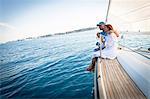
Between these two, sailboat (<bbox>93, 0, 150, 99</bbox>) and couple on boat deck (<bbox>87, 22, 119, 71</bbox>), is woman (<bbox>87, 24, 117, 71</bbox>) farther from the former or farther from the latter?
sailboat (<bbox>93, 0, 150, 99</bbox>)

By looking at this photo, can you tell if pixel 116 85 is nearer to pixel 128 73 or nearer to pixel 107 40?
pixel 128 73

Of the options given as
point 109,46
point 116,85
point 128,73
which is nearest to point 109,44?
point 109,46

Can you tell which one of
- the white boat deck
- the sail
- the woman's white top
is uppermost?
the sail

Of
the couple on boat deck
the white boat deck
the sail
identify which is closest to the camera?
the white boat deck

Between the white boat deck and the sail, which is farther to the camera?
the sail

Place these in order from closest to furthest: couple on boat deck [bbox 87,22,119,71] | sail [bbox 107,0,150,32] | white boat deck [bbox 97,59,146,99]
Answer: white boat deck [bbox 97,59,146,99] < sail [bbox 107,0,150,32] < couple on boat deck [bbox 87,22,119,71]

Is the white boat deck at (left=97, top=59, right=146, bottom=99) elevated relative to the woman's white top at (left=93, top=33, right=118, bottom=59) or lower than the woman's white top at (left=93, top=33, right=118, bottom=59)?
lower

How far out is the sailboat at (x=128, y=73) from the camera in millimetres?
2712

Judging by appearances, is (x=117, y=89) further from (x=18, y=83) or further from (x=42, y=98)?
(x=18, y=83)

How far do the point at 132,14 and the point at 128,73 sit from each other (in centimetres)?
160

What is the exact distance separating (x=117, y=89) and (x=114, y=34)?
2105mm

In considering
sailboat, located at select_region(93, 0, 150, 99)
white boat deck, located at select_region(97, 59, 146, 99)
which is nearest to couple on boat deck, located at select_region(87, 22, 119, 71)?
sailboat, located at select_region(93, 0, 150, 99)

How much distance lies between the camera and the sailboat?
8.90 feet

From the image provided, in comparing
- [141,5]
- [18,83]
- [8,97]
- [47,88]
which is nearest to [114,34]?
[141,5]
